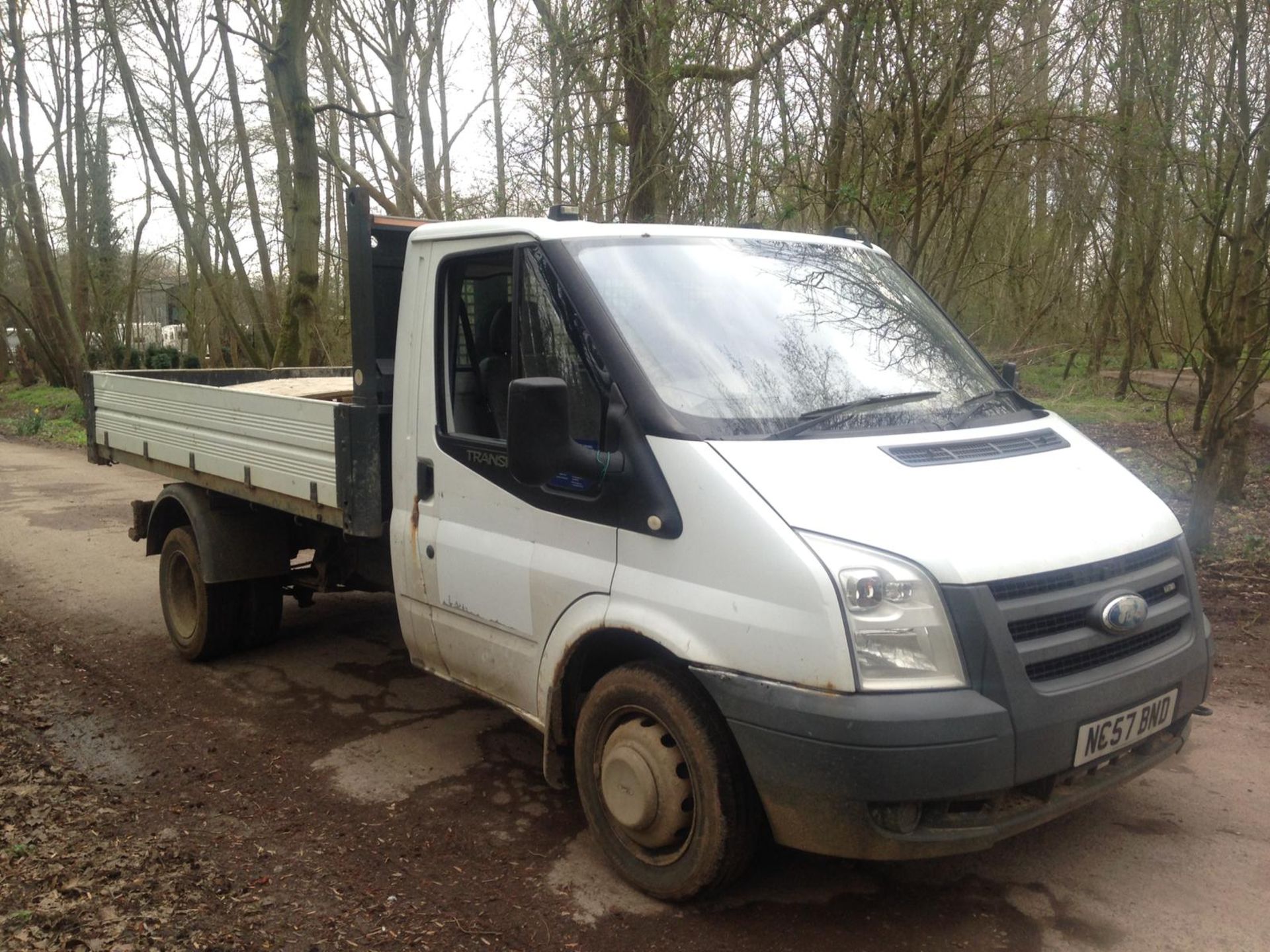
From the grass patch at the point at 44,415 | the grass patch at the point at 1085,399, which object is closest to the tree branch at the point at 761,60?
the grass patch at the point at 1085,399

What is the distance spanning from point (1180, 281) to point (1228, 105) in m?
5.31

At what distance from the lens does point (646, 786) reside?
3441mm

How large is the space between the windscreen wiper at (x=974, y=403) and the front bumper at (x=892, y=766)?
3.41 ft

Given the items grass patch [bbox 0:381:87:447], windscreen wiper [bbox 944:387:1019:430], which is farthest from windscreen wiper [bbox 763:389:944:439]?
grass patch [bbox 0:381:87:447]

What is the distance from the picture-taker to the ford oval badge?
3.20 metres

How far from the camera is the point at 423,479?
445cm

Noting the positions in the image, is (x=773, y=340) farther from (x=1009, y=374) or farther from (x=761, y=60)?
(x=761, y=60)

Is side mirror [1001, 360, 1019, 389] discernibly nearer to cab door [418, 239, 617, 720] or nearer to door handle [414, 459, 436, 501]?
cab door [418, 239, 617, 720]

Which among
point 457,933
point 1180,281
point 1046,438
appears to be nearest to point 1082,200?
point 1180,281

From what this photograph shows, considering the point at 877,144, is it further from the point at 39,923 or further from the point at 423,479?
the point at 39,923

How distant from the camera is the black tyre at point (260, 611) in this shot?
6.25 meters

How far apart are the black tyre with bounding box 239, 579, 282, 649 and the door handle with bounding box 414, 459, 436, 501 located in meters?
2.27

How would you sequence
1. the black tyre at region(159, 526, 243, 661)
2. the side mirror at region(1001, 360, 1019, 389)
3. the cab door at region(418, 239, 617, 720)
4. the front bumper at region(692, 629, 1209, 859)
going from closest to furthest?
the front bumper at region(692, 629, 1209, 859) → the cab door at region(418, 239, 617, 720) → the side mirror at region(1001, 360, 1019, 389) → the black tyre at region(159, 526, 243, 661)

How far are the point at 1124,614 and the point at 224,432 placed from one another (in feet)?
14.4
